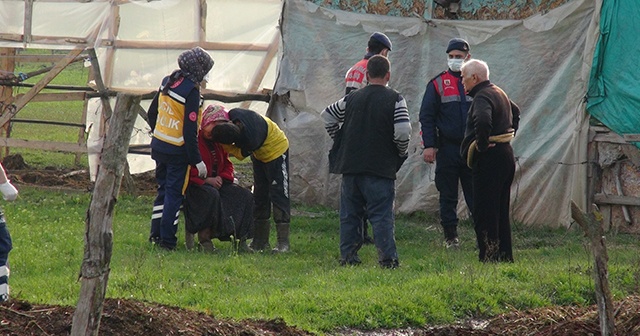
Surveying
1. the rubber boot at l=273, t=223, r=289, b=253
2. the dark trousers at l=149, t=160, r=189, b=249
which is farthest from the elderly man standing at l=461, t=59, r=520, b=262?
the dark trousers at l=149, t=160, r=189, b=249

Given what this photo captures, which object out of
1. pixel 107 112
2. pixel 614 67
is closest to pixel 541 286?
pixel 614 67

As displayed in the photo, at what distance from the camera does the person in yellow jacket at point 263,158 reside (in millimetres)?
10516

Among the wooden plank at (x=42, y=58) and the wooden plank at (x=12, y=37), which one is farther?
the wooden plank at (x=12, y=37)

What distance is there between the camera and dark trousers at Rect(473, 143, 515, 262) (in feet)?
33.4

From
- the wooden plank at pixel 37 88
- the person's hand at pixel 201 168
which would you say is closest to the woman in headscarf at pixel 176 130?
the person's hand at pixel 201 168

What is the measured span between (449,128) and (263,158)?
6.62ft

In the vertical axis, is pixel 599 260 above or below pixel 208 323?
above

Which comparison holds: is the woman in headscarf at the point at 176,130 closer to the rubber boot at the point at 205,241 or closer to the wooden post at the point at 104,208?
the rubber boot at the point at 205,241

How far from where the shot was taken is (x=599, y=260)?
6.04 metres

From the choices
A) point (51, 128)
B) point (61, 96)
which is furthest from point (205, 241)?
point (51, 128)

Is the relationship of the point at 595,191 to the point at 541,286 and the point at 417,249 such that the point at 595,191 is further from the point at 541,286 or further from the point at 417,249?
the point at 541,286

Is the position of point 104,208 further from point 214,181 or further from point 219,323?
point 214,181

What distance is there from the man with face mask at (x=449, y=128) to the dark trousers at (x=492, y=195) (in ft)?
3.76

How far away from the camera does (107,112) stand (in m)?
15.3
